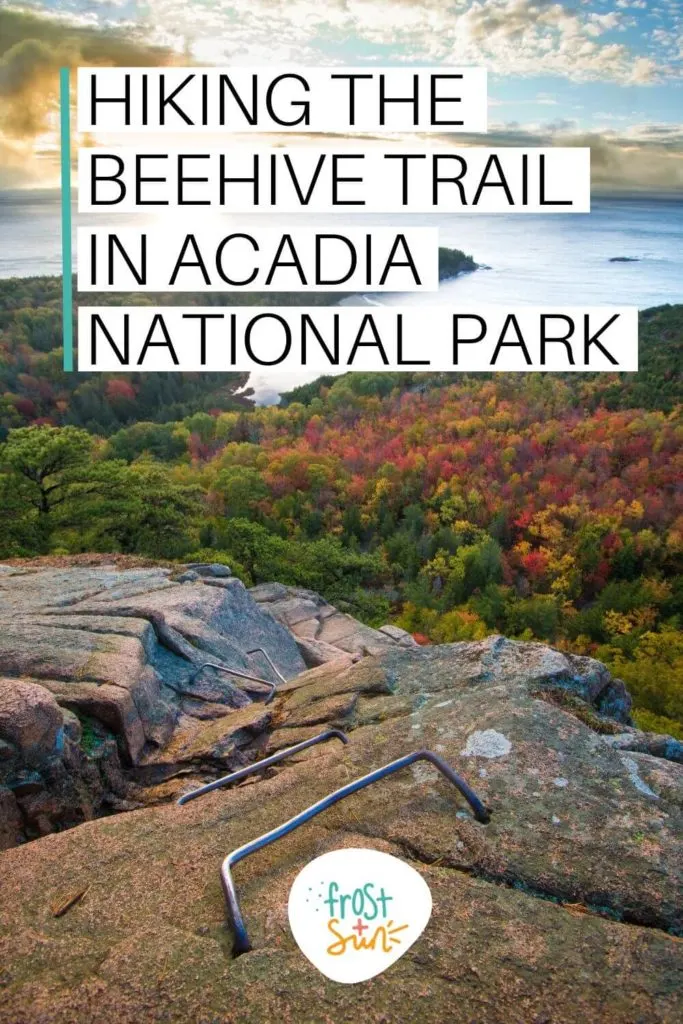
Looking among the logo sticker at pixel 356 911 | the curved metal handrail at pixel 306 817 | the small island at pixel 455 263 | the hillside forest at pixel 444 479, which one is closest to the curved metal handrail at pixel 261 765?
the curved metal handrail at pixel 306 817

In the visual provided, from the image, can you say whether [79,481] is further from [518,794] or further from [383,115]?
[518,794]

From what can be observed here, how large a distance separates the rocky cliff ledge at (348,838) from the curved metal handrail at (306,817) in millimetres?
53

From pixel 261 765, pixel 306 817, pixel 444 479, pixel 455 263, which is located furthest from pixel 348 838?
pixel 444 479

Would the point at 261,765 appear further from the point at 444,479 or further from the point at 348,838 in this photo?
the point at 444,479

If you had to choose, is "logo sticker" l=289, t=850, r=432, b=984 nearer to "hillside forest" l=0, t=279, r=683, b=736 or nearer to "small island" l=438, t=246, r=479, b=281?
"hillside forest" l=0, t=279, r=683, b=736

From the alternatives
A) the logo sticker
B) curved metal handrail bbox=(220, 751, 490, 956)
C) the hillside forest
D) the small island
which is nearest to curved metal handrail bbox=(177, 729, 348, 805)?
curved metal handrail bbox=(220, 751, 490, 956)

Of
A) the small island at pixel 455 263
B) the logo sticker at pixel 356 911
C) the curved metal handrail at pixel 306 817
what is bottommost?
the logo sticker at pixel 356 911

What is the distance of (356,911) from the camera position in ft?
7.87

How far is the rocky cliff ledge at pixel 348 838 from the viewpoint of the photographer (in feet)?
6.82

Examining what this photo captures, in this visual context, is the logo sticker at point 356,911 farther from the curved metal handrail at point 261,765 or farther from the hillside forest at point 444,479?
the hillside forest at point 444,479

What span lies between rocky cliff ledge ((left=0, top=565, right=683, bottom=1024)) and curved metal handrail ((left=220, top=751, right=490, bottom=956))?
0.05 meters

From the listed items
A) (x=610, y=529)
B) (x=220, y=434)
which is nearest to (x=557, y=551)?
(x=610, y=529)

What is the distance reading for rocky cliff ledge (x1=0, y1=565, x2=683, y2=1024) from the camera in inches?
81.8

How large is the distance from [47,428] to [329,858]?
1691 cm
